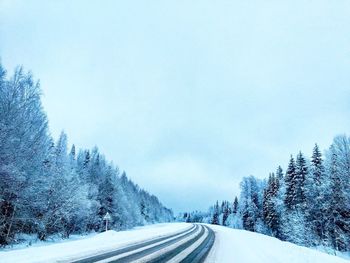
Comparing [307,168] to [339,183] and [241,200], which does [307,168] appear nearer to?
[339,183]

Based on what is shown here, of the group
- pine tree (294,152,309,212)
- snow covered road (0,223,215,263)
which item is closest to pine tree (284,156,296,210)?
pine tree (294,152,309,212)

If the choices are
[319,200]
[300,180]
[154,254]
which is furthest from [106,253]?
[300,180]

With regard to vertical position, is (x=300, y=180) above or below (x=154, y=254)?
above

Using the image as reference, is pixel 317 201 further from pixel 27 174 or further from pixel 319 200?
pixel 27 174

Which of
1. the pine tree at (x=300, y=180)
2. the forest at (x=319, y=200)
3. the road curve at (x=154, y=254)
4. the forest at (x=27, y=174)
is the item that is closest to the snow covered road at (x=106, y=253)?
the road curve at (x=154, y=254)

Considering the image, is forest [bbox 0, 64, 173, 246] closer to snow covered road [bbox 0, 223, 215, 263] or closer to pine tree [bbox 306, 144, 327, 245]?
snow covered road [bbox 0, 223, 215, 263]

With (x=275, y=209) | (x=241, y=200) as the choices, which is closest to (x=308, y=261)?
(x=275, y=209)

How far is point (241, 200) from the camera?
80.4 meters

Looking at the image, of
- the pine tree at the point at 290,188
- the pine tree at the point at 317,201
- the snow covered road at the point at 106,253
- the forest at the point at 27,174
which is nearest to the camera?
the snow covered road at the point at 106,253

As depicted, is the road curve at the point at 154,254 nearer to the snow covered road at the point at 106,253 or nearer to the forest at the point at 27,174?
the snow covered road at the point at 106,253

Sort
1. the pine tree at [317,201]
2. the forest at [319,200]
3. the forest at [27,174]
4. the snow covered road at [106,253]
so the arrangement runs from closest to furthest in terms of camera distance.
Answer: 1. the snow covered road at [106,253]
2. the forest at [27,174]
3. the forest at [319,200]
4. the pine tree at [317,201]

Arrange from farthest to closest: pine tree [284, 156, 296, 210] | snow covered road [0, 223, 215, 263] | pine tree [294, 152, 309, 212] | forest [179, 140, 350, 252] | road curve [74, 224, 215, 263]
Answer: pine tree [284, 156, 296, 210], pine tree [294, 152, 309, 212], forest [179, 140, 350, 252], road curve [74, 224, 215, 263], snow covered road [0, 223, 215, 263]

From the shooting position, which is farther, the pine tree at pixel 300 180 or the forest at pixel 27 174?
the pine tree at pixel 300 180

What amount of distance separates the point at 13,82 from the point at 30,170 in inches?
255
